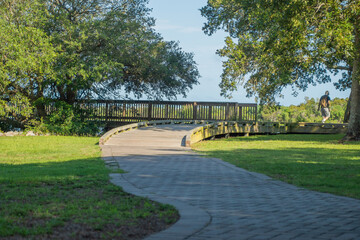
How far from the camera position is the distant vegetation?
3709 centimetres

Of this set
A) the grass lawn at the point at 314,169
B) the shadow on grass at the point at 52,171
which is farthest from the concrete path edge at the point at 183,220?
the grass lawn at the point at 314,169

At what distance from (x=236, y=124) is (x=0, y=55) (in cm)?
1458

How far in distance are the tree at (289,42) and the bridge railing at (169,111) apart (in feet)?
9.99

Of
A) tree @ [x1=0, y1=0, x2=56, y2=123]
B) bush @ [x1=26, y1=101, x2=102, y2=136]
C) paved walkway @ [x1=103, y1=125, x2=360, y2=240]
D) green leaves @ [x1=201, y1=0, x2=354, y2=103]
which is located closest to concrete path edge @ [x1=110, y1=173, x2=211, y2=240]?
paved walkway @ [x1=103, y1=125, x2=360, y2=240]

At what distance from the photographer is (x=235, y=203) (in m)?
6.61

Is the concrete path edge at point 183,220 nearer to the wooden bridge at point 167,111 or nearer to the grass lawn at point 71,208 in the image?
the grass lawn at point 71,208

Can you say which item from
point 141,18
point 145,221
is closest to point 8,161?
point 145,221

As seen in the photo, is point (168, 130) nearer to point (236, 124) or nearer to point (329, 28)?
point (236, 124)

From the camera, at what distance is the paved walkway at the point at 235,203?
4.96m

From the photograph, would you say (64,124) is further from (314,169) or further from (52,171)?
(314,169)

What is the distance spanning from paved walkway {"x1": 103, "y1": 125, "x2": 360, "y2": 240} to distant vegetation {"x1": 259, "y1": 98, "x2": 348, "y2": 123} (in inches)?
1039

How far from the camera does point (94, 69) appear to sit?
24.8 meters

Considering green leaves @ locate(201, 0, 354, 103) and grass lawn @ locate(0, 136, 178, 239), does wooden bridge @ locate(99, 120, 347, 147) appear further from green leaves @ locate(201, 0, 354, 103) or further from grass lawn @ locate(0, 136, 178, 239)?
grass lawn @ locate(0, 136, 178, 239)

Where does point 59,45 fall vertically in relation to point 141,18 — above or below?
below
